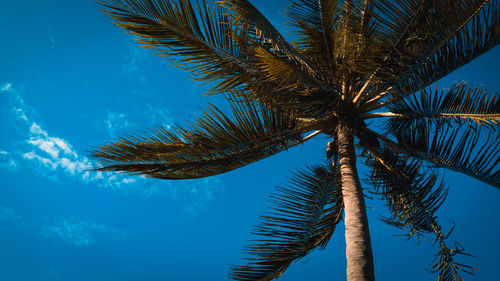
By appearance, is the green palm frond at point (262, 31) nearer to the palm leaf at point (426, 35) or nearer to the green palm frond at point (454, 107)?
the palm leaf at point (426, 35)

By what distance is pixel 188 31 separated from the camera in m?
4.85

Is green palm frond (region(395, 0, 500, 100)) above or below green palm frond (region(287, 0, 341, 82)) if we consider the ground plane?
below

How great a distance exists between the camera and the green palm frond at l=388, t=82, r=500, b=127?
4.54 meters

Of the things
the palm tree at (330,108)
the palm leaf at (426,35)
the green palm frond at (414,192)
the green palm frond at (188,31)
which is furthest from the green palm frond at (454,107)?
the green palm frond at (188,31)

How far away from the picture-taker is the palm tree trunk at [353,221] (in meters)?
3.71

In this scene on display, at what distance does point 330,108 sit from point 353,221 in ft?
5.29

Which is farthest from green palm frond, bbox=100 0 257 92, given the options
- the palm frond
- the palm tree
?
the palm frond

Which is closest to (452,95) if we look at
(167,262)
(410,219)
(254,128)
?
(410,219)

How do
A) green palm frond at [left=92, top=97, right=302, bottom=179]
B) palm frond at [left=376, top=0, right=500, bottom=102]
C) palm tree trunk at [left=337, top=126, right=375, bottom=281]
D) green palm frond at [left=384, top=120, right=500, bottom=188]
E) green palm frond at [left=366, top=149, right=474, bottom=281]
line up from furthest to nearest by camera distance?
1. green palm frond at [left=366, top=149, right=474, bottom=281]
2. green palm frond at [left=92, top=97, right=302, bottom=179]
3. green palm frond at [left=384, top=120, right=500, bottom=188]
4. palm frond at [left=376, top=0, right=500, bottom=102]
5. palm tree trunk at [left=337, top=126, right=375, bottom=281]

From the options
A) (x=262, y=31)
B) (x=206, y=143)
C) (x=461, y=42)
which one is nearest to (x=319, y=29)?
(x=262, y=31)

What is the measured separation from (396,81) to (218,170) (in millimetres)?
2992

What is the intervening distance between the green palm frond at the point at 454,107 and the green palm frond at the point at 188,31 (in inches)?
98.2

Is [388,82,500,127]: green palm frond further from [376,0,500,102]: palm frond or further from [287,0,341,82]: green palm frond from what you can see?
[287,0,341,82]: green palm frond

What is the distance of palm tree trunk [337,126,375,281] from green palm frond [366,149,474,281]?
0.82m
